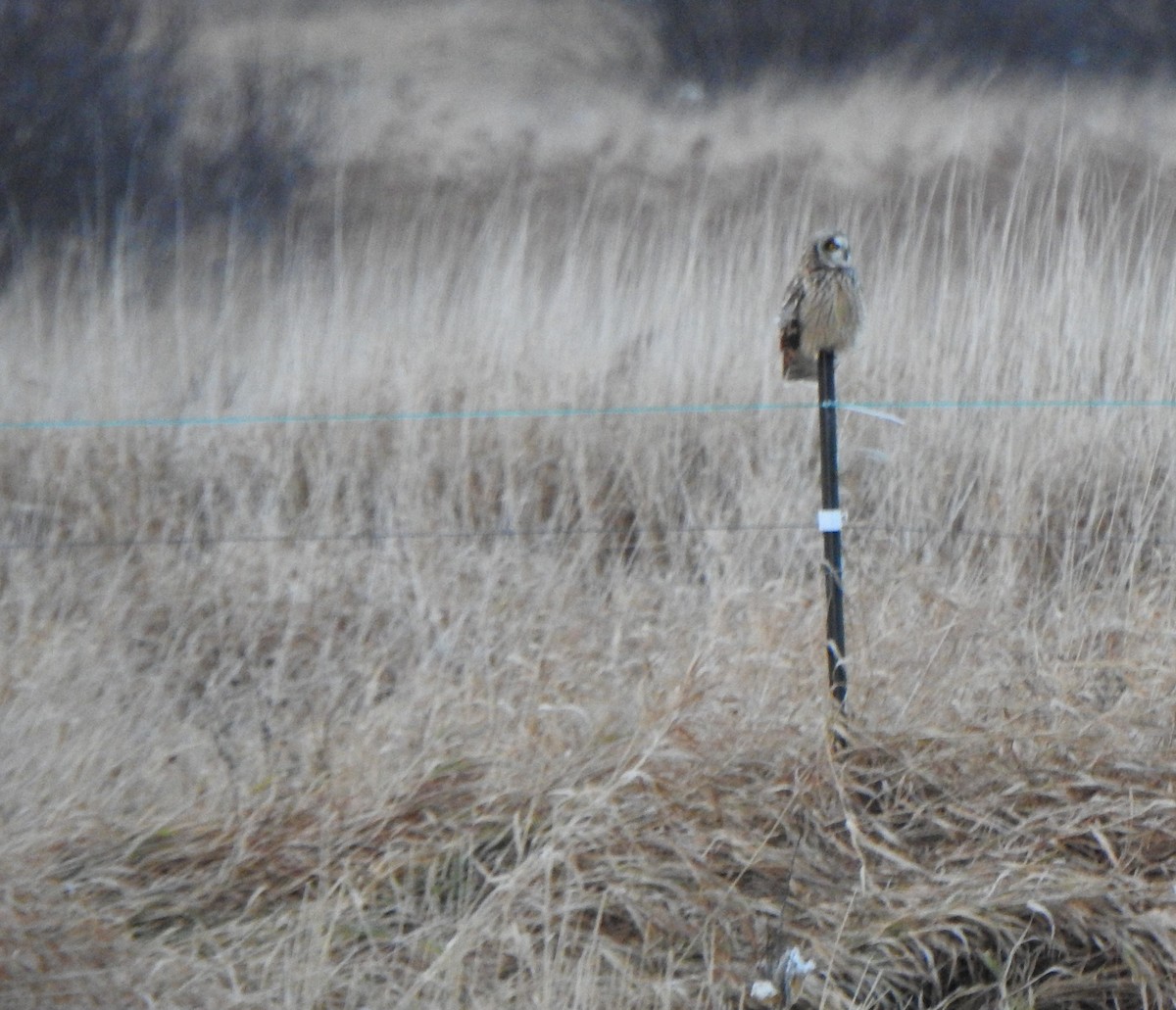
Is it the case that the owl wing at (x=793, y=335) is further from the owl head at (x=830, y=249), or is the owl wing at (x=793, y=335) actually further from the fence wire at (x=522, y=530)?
the fence wire at (x=522, y=530)

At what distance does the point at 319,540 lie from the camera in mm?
4176

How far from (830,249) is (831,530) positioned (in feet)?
1.76

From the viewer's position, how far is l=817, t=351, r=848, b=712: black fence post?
264 cm

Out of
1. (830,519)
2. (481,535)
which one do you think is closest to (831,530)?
(830,519)

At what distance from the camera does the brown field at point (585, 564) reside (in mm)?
2375

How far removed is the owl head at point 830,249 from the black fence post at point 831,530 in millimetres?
172

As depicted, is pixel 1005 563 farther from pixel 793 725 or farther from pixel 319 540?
pixel 319 540

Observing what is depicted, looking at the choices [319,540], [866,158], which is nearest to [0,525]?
[319,540]

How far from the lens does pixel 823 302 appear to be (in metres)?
2.62

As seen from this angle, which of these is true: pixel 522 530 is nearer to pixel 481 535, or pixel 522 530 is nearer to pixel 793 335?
pixel 481 535

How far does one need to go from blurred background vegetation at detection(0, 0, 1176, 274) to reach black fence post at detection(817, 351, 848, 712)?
4.55 metres

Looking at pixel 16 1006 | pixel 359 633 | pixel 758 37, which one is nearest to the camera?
pixel 16 1006

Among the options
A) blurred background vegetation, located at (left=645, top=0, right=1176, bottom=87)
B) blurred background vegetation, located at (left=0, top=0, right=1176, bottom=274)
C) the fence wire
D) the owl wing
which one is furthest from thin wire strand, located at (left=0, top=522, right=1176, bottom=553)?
blurred background vegetation, located at (left=645, top=0, right=1176, bottom=87)

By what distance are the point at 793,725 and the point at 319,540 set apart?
1957 mm
